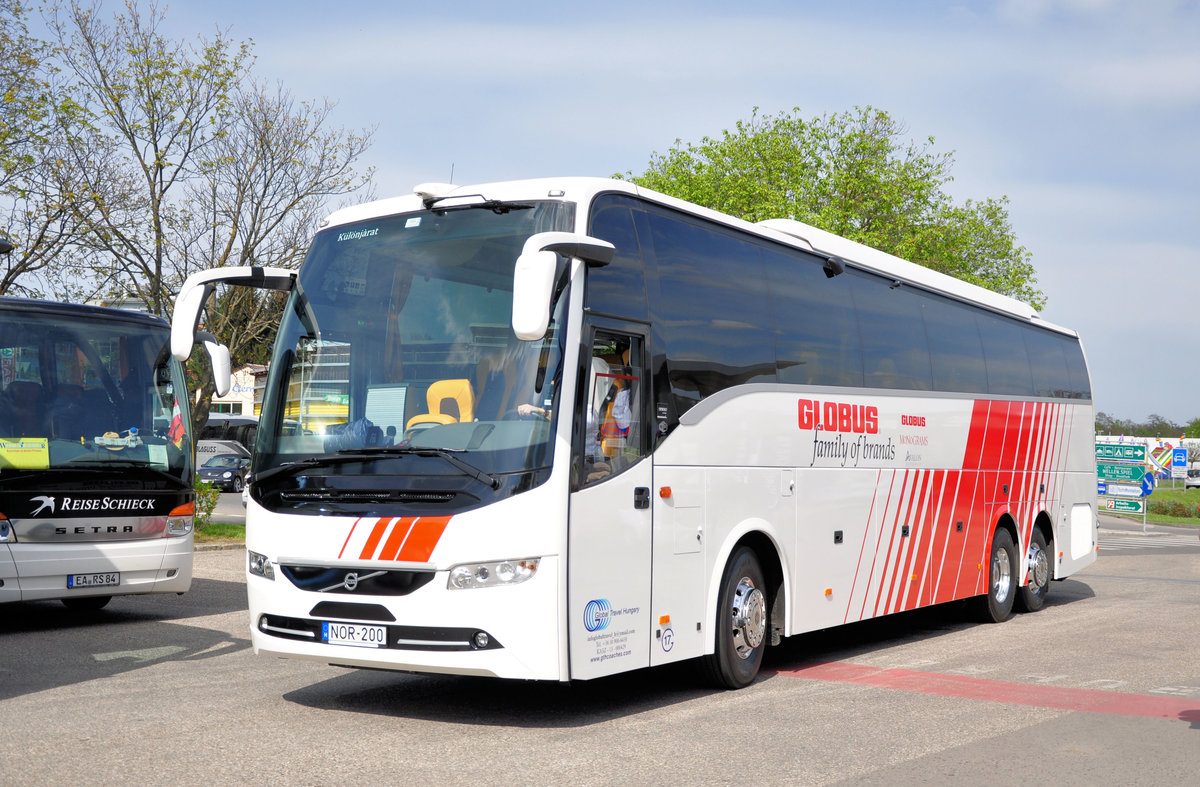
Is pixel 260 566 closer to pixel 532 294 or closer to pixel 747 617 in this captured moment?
pixel 532 294

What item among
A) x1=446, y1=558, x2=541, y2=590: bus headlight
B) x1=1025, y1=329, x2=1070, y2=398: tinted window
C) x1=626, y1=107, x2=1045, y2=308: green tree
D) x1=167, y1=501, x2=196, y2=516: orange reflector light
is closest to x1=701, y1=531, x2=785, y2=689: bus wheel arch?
x1=446, y1=558, x2=541, y2=590: bus headlight

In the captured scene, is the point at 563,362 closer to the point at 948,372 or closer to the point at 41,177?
the point at 948,372

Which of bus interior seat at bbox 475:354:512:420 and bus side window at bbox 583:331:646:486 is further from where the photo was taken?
bus side window at bbox 583:331:646:486

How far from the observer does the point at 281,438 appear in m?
7.89

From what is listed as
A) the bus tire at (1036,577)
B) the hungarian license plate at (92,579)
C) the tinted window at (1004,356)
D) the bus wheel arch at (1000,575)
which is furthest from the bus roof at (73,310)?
the bus tire at (1036,577)

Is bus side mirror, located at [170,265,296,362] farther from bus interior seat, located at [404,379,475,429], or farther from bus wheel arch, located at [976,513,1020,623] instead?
bus wheel arch, located at [976,513,1020,623]

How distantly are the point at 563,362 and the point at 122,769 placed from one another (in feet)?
10.6

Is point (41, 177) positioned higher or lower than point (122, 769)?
higher

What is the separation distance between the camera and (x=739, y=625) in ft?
29.8

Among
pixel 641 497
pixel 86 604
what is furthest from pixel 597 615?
pixel 86 604

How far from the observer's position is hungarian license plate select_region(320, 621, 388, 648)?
7281 millimetres

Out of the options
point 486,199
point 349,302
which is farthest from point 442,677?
point 486,199

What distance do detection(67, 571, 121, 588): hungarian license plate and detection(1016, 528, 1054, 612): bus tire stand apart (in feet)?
33.9

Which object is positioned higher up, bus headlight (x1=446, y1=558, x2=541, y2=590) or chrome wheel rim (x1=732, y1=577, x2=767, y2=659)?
bus headlight (x1=446, y1=558, x2=541, y2=590)
